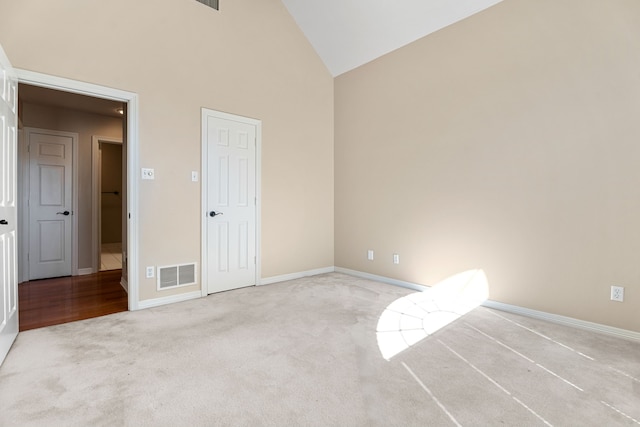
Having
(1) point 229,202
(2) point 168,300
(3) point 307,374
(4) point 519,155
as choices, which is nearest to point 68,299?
(2) point 168,300

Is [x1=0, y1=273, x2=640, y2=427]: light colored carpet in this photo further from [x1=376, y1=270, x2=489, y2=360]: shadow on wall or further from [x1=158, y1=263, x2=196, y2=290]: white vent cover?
[x1=158, y1=263, x2=196, y2=290]: white vent cover

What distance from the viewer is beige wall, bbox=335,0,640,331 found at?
8.58 ft

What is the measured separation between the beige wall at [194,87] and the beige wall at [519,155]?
96cm

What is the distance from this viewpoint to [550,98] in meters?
2.92

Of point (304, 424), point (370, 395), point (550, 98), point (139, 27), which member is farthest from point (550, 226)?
point (139, 27)

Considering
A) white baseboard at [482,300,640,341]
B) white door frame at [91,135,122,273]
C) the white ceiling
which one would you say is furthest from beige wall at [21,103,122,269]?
white baseboard at [482,300,640,341]

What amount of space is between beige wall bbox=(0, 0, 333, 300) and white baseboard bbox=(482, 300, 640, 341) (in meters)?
2.55

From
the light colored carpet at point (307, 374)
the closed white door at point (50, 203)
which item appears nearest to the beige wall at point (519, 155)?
the light colored carpet at point (307, 374)

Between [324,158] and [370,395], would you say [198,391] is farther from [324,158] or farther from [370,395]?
[324,158]

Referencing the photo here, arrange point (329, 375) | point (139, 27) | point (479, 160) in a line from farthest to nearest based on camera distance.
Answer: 1. point (479, 160)
2. point (139, 27)
3. point (329, 375)

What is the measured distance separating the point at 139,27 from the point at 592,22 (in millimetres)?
4180

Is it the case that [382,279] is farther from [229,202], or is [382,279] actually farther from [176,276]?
[176,276]

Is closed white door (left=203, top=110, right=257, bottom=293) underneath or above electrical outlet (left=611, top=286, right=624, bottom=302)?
above

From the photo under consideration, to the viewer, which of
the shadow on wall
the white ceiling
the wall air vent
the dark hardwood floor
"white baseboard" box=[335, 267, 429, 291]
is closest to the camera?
the shadow on wall
